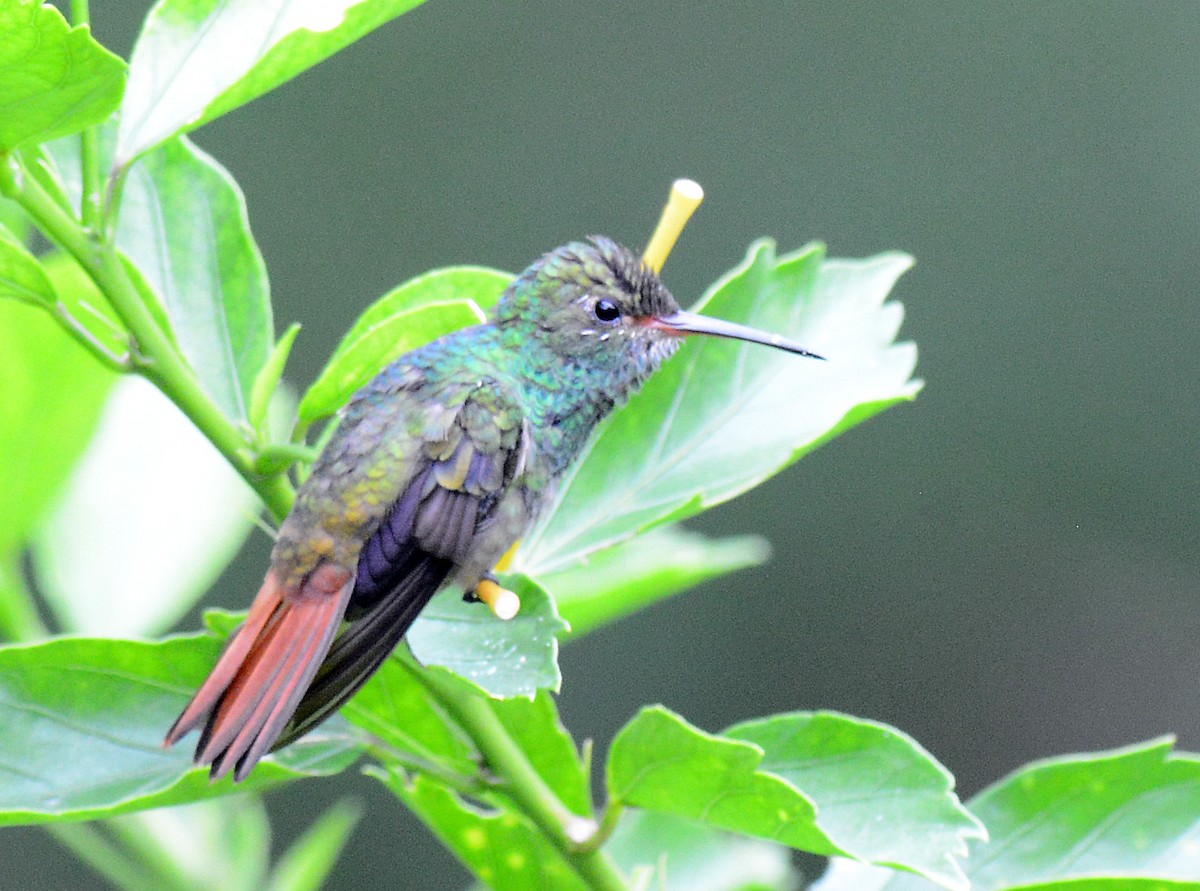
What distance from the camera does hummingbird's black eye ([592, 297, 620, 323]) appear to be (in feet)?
6.02

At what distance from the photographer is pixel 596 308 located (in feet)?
6.08

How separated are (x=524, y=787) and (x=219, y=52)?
0.64 m

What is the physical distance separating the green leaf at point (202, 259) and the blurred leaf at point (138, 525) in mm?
451

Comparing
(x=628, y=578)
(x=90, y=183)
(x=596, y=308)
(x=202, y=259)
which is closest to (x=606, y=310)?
(x=596, y=308)

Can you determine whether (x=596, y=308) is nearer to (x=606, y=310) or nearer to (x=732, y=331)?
(x=606, y=310)

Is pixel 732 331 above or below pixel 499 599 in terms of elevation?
above

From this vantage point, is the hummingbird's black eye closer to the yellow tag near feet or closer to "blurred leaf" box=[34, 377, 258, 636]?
"blurred leaf" box=[34, 377, 258, 636]

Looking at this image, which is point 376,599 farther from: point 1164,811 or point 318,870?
point 1164,811

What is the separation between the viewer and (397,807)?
604cm

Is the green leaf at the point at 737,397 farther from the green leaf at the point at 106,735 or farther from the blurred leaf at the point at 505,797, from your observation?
the green leaf at the point at 106,735

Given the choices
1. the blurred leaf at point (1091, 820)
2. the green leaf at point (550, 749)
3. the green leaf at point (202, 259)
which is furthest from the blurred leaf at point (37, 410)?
the blurred leaf at point (1091, 820)

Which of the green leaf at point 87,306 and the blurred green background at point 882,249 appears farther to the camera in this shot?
the blurred green background at point 882,249

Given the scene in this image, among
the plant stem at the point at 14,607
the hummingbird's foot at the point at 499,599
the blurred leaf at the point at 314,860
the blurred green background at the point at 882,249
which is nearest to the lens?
the hummingbird's foot at the point at 499,599

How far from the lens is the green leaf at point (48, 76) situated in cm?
110
